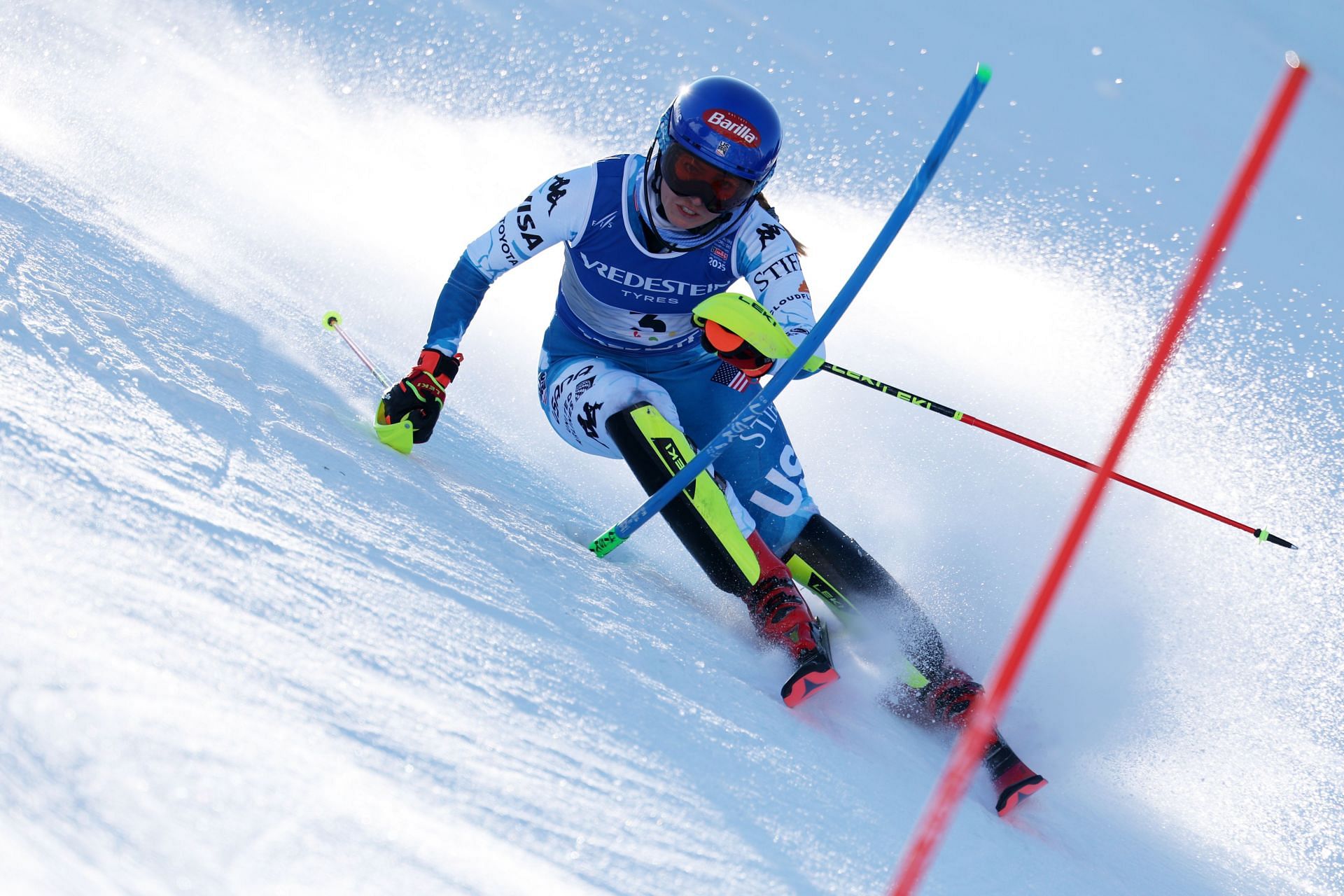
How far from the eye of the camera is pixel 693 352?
124 inches

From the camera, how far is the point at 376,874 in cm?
106

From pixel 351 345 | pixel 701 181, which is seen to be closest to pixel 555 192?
pixel 701 181

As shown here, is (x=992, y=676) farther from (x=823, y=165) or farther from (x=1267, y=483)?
(x=823, y=165)

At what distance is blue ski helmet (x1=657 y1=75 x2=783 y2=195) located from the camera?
2.56 meters

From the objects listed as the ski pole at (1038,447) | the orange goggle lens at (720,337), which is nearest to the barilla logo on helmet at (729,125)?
the orange goggle lens at (720,337)

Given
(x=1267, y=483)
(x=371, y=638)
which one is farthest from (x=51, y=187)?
(x=1267, y=483)

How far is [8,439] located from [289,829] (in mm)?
823

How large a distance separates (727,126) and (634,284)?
1.75 feet

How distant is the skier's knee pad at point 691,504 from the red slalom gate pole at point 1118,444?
1374mm

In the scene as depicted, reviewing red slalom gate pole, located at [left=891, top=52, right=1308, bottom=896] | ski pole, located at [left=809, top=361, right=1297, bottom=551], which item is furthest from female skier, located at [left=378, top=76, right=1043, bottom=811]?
red slalom gate pole, located at [left=891, top=52, right=1308, bottom=896]

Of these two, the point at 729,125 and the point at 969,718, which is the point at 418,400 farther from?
the point at 969,718

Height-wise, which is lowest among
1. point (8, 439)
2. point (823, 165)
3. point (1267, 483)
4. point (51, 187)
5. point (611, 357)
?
point (8, 439)

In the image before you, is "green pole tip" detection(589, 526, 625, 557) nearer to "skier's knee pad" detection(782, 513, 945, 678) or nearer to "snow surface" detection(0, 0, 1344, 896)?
"snow surface" detection(0, 0, 1344, 896)

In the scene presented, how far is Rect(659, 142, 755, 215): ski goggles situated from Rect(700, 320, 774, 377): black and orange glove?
357 millimetres
